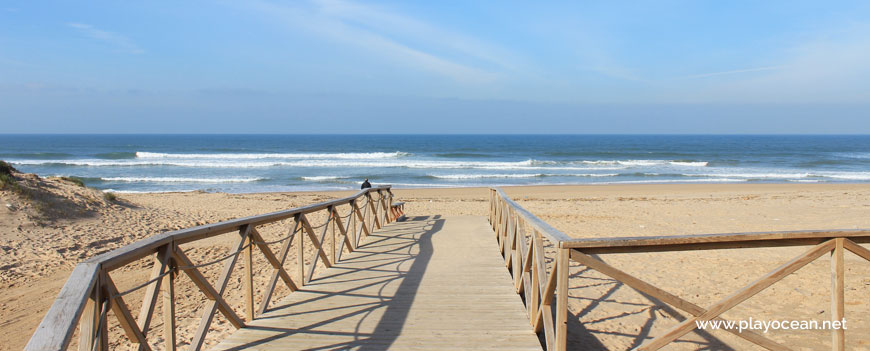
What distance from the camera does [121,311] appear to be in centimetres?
263

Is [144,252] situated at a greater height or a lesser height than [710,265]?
greater

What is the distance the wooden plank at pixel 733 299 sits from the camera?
3055 millimetres

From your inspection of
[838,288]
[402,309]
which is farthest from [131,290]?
[838,288]

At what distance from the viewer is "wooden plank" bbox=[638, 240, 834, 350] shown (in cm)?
305

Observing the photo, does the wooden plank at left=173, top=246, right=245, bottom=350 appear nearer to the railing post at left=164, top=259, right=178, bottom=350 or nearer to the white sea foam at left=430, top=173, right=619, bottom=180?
the railing post at left=164, top=259, right=178, bottom=350

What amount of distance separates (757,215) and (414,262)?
11.4m

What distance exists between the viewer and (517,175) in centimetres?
3388

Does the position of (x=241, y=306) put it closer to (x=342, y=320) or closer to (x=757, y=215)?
(x=342, y=320)

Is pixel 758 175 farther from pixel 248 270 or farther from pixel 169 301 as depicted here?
pixel 169 301

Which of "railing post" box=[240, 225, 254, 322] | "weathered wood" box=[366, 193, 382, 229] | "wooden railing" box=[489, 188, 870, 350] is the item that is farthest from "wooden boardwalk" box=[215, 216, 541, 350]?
"weathered wood" box=[366, 193, 382, 229]

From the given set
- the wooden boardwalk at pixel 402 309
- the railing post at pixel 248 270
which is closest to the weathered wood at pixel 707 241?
the wooden boardwalk at pixel 402 309

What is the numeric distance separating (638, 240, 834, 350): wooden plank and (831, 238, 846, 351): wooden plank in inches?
2.0

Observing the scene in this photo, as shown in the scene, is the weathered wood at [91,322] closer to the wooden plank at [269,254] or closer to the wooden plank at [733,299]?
the wooden plank at [269,254]

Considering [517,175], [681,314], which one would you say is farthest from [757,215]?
[517,175]
